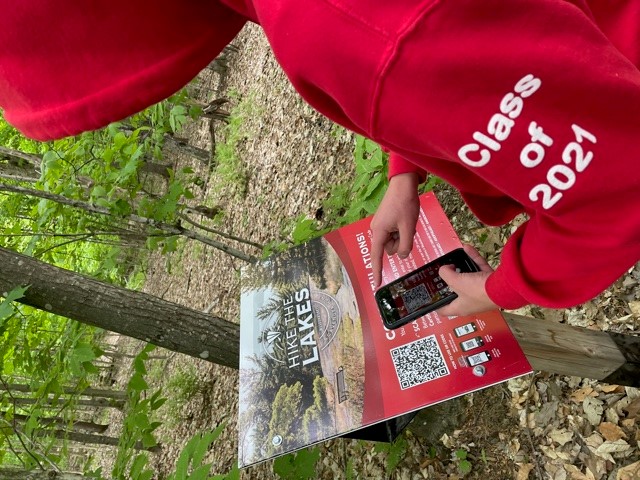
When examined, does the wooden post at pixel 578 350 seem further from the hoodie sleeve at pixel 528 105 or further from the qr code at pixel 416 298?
the hoodie sleeve at pixel 528 105

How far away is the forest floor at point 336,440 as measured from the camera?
2.05m

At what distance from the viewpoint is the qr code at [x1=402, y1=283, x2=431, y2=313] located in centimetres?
164

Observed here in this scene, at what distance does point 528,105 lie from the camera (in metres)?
0.72

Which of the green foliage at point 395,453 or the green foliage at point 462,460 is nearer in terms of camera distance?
the green foliage at point 462,460

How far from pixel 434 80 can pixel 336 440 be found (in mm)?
2749

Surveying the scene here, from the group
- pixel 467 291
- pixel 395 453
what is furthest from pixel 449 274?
pixel 395 453

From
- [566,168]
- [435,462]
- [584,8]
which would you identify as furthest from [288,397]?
[584,8]

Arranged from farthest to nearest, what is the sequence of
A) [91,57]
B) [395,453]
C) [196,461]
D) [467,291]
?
[395,453] < [196,461] < [467,291] < [91,57]

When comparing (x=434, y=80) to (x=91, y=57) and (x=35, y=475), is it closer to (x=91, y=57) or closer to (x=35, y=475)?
(x=91, y=57)

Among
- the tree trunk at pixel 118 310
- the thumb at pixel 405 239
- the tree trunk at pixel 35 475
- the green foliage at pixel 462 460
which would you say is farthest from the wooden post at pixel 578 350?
the tree trunk at pixel 35 475

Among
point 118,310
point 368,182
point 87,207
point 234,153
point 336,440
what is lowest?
point 336,440

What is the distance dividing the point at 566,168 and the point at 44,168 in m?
2.93

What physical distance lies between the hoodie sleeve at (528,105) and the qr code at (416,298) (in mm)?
845

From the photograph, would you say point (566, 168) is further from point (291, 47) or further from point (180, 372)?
point (180, 372)
